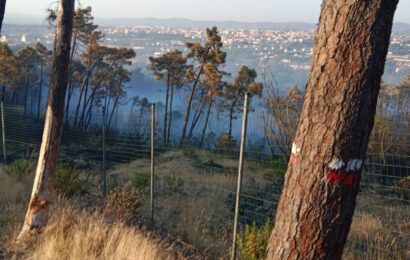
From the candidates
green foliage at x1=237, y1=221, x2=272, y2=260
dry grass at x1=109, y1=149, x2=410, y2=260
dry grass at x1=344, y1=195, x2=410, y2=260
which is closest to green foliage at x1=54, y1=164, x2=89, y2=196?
dry grass at x1=109, y1=149, x2=410, y2=260

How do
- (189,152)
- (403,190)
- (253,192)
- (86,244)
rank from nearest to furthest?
(86,244)
(403,190)
(253,192)
(189,152)

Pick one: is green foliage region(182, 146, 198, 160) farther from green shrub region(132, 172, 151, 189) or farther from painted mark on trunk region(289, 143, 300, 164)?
painted mark on trunk region(289, 143, 300, 164)

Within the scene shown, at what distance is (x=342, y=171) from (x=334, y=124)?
0.21 m

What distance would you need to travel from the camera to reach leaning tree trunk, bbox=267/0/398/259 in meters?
2.26

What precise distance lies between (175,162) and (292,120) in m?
7.89

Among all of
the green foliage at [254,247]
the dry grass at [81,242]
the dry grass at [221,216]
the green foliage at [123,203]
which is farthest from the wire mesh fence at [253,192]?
the dry grass at [81,242]

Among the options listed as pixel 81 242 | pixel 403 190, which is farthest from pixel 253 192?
pixel 81 242

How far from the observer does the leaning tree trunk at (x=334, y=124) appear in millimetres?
2264

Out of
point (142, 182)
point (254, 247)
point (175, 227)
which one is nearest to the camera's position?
point (254, 247)

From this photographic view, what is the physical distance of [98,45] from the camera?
152ft

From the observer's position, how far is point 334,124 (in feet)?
7.61

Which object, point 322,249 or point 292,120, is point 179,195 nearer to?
point 292,120

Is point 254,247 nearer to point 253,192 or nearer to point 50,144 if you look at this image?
point 50,144

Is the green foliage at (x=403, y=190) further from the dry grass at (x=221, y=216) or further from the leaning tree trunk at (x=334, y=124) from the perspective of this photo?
the leaning tree trunk at (x=334, y=124)
